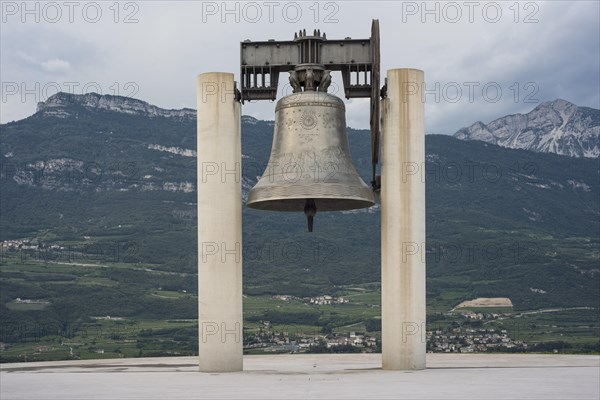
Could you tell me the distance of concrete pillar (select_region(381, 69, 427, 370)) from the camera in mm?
27734

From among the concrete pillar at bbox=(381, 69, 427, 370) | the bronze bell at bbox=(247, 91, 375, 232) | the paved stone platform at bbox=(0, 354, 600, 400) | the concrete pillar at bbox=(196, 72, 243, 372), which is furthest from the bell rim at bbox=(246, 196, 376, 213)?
the paved stone platform at bbox=(0, 354, 600, 400)

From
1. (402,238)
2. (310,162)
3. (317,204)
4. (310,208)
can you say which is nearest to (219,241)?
(310,208)

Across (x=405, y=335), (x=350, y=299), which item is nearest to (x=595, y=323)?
(x=350, y=299)

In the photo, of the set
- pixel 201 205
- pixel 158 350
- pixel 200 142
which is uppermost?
pixel 200 142

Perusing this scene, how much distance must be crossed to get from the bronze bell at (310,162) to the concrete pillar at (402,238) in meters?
1.25

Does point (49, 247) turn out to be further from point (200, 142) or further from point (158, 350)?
point (200, 142)

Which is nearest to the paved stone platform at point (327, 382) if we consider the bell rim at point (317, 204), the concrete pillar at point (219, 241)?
the concrete pillar at point (219, 241)

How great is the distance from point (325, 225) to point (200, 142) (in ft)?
536

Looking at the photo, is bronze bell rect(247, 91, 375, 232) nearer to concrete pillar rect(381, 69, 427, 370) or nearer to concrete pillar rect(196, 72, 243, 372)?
concrete pillar rect(196, 72, 243, 372)

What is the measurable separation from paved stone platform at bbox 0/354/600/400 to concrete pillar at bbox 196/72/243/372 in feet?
3.09

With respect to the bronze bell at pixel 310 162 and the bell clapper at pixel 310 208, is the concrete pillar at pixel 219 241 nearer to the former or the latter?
the bronze bell at pixel 310 162

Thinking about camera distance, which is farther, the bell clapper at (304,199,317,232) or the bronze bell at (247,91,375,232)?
the bell clapper at (304,199,317,232)

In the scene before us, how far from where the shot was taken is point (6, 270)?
16150cm

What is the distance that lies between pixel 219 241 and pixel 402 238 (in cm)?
488
